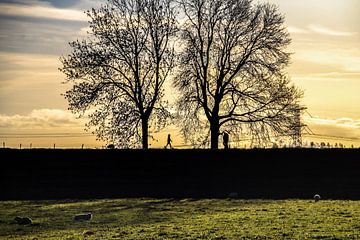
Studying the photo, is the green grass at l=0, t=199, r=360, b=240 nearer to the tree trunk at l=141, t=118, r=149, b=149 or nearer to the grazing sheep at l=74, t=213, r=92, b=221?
the grazing sheep at l=74, t=213, r=92, b=221

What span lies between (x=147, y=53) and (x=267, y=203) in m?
23.9

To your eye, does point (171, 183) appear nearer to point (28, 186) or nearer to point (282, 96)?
point (28, 186)

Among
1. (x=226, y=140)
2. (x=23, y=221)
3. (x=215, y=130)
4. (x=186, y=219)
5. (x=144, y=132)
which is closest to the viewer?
(x=186, y=219)

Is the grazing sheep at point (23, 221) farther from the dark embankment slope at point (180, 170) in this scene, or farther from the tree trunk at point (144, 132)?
the tree trunk at point (144, 132)

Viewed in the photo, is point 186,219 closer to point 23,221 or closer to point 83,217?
point 83,217

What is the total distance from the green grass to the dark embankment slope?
22.4 ft

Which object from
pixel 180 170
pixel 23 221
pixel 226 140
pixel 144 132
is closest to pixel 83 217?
pixel 23 221

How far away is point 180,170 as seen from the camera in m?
42.9

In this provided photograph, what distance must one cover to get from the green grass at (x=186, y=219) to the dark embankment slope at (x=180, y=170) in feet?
22.4

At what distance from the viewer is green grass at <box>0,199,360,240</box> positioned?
2022 centimetres

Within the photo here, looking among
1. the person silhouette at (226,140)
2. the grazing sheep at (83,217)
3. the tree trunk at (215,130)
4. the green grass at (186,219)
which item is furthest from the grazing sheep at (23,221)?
the tree trunk at (215,130)

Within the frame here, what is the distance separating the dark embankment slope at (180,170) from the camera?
41.6 meters

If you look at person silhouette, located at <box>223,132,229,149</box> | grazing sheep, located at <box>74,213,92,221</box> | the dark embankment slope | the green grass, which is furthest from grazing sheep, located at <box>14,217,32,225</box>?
person silhouette, located at <box>223,132,229,149</box>

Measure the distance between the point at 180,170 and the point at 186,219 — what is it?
17.9 m
